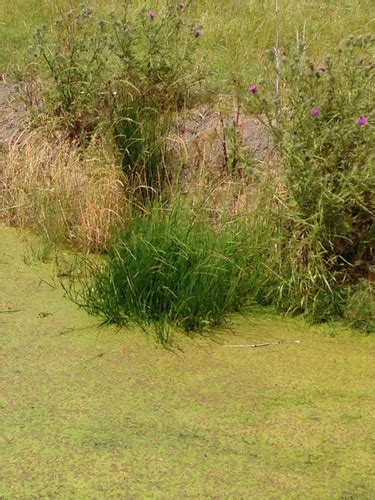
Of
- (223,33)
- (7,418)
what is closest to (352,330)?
(7,418)

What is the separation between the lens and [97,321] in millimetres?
3307

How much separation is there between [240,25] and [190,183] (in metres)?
2.08

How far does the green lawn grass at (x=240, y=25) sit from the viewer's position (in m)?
5.38

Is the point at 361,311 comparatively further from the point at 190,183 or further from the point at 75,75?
the point at 75,75

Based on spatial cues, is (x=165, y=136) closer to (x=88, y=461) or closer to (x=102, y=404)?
(x=102, y=404)

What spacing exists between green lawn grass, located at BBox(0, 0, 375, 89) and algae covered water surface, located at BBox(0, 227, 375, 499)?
2115 mm

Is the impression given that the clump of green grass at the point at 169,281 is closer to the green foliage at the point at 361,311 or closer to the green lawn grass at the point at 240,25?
the green foliage at the point at 361,311

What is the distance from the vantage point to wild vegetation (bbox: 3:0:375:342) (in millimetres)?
3354

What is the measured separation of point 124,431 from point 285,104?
6.23 ft

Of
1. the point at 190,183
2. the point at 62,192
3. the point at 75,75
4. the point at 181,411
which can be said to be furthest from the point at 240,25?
the point at 181,411

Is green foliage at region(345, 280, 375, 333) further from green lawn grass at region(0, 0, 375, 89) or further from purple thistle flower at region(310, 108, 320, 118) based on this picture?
green lawn grass at region(0, 0, 375, 89)

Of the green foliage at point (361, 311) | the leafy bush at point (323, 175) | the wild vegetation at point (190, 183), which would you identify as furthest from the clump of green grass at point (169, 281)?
the green foliage at point (361, 311)

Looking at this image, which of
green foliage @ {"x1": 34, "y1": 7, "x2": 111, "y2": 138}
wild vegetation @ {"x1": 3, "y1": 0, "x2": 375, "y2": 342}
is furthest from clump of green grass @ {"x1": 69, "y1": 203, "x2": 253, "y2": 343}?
green foliage @ {"x1": 34, "y1": 7, "x2": 111, "y2": 138}

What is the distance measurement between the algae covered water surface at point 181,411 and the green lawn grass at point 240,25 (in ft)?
6.94
